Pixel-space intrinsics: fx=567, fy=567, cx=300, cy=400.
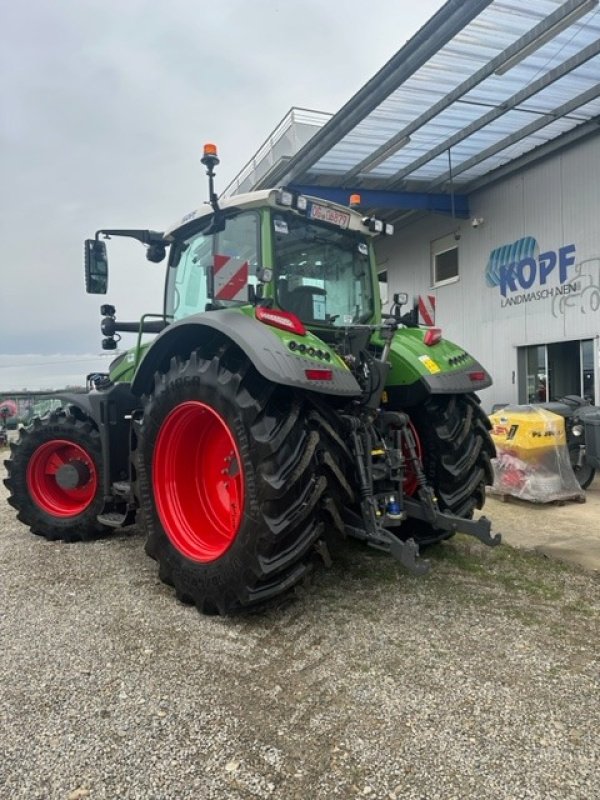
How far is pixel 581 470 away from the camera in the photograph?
21.6ft

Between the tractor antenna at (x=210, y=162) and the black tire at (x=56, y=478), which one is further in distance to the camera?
the black tire at (x=56, y=478)

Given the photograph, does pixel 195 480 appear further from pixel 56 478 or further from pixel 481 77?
pixel 481 77

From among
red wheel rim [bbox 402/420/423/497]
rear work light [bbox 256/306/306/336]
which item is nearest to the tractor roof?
rear work light [bbox 256/306/306/336]

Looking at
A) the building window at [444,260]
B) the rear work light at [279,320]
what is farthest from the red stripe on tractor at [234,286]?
the building window at [444,260]

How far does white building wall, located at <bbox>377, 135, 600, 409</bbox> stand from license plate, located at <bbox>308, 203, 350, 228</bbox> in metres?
5.80

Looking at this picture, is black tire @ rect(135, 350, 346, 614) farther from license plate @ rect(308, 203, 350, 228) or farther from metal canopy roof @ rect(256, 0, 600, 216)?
metal canopy roof @ rect(256, 0, 600, 216)

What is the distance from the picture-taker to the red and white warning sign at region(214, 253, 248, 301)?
2986 mm

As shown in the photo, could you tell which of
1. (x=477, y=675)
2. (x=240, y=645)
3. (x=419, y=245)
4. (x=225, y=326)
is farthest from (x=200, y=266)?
(x=419, y=245)

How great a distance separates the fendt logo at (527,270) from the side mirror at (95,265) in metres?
6.98

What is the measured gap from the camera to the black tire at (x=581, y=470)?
21.5ft

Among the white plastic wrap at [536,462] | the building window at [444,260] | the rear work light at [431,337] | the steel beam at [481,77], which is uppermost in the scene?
the steel beam at [481,77]

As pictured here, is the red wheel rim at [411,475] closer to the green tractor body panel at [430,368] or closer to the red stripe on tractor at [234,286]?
the green tractor body panel at [430,368]

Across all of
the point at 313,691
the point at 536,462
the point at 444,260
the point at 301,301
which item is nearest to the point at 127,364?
the point at 301,301

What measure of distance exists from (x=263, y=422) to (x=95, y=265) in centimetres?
229
